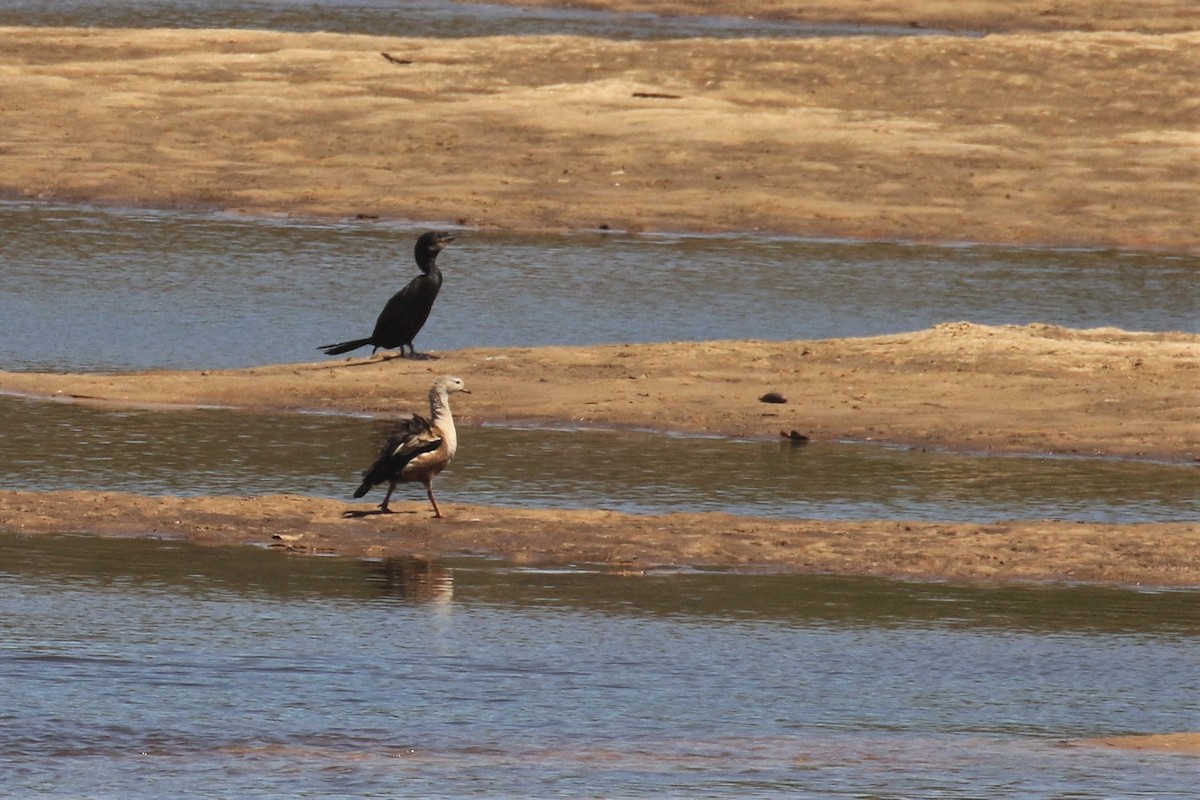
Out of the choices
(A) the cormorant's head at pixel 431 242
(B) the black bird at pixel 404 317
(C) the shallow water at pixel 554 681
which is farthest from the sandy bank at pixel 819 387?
(C) the shallow water at pixel 554 681

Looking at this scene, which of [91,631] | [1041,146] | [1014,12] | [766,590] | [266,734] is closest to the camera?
[266,734]

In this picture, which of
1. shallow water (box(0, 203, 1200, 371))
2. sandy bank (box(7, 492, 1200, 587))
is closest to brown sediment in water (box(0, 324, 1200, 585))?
sandy bank (box(7, 492, 1200, 587))

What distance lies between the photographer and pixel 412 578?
12.1 metres

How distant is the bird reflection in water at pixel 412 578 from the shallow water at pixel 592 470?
4.81 feet

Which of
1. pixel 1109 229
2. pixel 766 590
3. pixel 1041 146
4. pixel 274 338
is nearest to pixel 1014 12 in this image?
pixel 1041 146

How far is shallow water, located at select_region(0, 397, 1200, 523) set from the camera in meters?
13.9

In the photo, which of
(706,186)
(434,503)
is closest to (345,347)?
(434,503)

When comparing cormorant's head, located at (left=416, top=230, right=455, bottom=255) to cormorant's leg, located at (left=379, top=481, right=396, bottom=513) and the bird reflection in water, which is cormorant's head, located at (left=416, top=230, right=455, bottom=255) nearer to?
cormorant's leg, located at (left=379, top=481, right=396, bottom=513)

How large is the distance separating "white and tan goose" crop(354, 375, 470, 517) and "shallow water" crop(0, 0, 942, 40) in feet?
83.5

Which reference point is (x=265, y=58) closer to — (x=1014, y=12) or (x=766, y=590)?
(x=1014, y=12)

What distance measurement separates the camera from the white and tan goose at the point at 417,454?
12.9 m

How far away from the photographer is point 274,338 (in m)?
19.7

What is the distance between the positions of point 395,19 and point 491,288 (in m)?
19.1

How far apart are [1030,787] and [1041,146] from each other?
20363 mm
